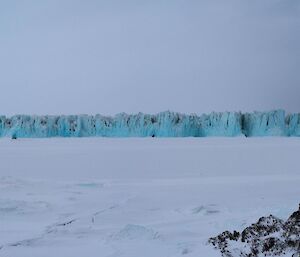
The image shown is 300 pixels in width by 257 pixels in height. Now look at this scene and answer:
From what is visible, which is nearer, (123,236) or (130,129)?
(123,236)

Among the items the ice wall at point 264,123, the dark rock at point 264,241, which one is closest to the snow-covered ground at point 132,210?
the dark rock at point 264,241

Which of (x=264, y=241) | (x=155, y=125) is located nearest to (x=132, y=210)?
(x=264, y=241)

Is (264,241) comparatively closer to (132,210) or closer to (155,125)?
(132,210)

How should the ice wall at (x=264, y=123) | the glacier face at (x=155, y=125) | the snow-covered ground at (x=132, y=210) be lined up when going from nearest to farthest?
1. the snow-covered ground at (x=132, y=210)
2. the ice wall at (x=264, y=123)
3. the glacier face at (x=155, y=125)

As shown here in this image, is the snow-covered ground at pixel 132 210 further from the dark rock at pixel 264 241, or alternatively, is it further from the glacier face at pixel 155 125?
the glacier face at pixel 155 125

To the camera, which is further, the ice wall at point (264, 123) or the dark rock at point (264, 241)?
the ice wall at point (264, 123)

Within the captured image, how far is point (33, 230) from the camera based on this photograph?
3668 mm

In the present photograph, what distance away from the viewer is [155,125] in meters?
31.5

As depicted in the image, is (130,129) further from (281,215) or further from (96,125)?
(281,215)

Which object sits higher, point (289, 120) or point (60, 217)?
point (289, 120)

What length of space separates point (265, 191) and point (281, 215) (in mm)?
2644

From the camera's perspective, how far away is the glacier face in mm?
29562

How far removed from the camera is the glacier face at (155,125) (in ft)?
97.0

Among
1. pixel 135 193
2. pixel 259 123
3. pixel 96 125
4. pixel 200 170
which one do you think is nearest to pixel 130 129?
pixel 96 125
